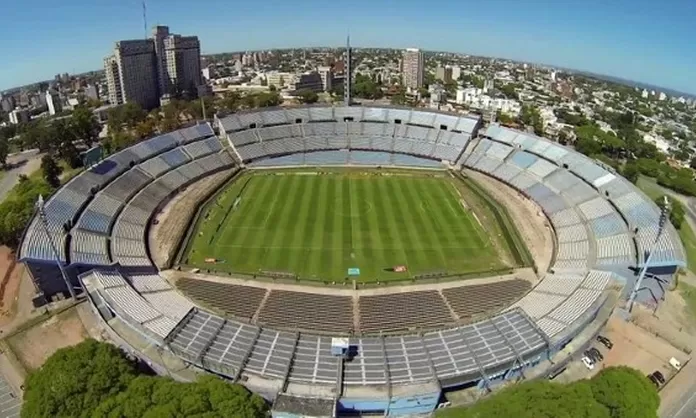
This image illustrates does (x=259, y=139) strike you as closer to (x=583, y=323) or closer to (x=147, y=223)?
(x=147, y=223)

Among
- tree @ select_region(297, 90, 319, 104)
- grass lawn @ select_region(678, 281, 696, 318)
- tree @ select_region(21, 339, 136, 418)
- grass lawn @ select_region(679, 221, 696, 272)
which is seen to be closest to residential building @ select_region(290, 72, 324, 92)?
tree @ select_region(297, 90, 319, 104)

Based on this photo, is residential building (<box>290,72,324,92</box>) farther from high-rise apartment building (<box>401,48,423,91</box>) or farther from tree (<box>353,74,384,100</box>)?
high-rise apartment building (<box>401,48,423,91</box>)

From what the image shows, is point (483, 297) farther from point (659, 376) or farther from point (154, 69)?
point (154, 69)

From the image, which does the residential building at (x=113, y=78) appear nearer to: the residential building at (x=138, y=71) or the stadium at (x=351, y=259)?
the residential building at (x=138, y=71)

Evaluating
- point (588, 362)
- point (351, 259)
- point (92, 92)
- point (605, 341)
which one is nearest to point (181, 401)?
point (351, 259)

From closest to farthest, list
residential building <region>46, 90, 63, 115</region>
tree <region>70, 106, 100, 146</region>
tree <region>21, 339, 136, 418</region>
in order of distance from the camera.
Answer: tree <region>21, 339, 136, 418</region>
tree <region>70, 106, 100, 146</region>
residential building <region>46, 90, 63, 115</region>

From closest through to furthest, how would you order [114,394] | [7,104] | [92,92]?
[114,394] → [7,104] → [92,92]
